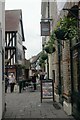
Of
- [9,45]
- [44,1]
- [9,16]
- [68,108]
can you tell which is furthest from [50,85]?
→ [9,16]

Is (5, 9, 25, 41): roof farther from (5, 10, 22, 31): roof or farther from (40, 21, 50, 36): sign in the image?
(40, 21, 50, 36): sign

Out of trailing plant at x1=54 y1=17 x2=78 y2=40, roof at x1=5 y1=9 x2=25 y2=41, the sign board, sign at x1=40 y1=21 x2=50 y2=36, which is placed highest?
roof at x1=5 y1=9 x2=25 y2=41

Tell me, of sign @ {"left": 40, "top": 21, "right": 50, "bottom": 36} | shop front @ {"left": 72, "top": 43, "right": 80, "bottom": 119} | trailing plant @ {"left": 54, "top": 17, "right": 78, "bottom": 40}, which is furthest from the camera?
sign @ {"left": 40, "top": 21, "right": 50, "bottom": 36}

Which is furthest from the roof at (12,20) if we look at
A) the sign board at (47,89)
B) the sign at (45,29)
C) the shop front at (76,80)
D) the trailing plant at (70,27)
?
the trailing plant at (70,27)

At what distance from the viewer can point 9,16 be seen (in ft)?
150

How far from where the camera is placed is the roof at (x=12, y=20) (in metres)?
41.7

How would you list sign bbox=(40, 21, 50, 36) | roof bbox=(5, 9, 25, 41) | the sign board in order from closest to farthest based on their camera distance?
the sign board → sign bbox=(40, 21, 50, 36) → roof bbox=(5, 9, 25, 41)

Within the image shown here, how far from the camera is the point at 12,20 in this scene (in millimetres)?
44438

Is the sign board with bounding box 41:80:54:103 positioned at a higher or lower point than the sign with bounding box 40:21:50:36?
lower

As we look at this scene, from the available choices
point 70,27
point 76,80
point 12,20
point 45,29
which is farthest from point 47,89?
point 12,20

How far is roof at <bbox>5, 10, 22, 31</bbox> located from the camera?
4169 cm

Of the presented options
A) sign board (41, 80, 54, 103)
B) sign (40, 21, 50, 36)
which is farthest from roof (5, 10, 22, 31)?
sign board (41, 80, 54, 103)

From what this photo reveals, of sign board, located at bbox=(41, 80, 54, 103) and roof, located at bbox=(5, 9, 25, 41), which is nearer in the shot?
sign board, located at bbox=(41, 80, 54, 103)

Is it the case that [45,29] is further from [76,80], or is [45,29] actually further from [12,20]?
[12,20]
